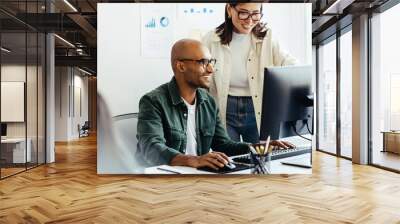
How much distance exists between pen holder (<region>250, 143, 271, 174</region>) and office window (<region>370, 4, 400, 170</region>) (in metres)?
2.64

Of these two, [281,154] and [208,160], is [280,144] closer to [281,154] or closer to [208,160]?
[281,154]

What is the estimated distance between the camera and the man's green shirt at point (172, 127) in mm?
6086

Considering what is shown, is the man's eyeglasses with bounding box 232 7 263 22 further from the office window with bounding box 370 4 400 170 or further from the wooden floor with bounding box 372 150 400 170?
the wooden floor with bounding box 372 150 400 170

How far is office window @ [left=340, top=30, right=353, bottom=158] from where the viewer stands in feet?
28.8

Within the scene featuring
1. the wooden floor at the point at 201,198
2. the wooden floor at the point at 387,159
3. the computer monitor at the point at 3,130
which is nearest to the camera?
the wooden floor at the point at 201,198

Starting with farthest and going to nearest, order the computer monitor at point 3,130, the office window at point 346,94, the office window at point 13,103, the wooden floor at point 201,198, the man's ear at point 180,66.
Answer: the office window at point 346,94 < the computer monitor at point 3,130 < the office window at point 13,103 < the man's ear at point 180,66 < the wooden floor at point 201,198

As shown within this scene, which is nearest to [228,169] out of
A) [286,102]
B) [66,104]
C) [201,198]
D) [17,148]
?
[286,102]

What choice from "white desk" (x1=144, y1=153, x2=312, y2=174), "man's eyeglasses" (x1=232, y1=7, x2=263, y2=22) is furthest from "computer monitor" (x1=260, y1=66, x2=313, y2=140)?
"man's eyeglasses" (x1=232, y1=7, x2=263, y2=22)

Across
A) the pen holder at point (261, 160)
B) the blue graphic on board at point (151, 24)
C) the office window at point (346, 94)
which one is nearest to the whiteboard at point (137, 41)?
the blue graphic on board at point (151, 24)

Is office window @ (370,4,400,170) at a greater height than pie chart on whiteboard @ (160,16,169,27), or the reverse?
pie chart on whiteboard @ (160,16,169,27)

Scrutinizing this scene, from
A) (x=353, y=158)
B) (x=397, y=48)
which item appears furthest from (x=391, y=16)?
(x=353, y=158)

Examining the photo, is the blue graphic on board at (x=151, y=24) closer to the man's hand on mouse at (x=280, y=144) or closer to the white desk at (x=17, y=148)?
the man's hand on mouse at (x=280, y=144)

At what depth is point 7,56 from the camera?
6.51 metres

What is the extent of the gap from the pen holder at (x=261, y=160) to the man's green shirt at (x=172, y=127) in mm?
185
